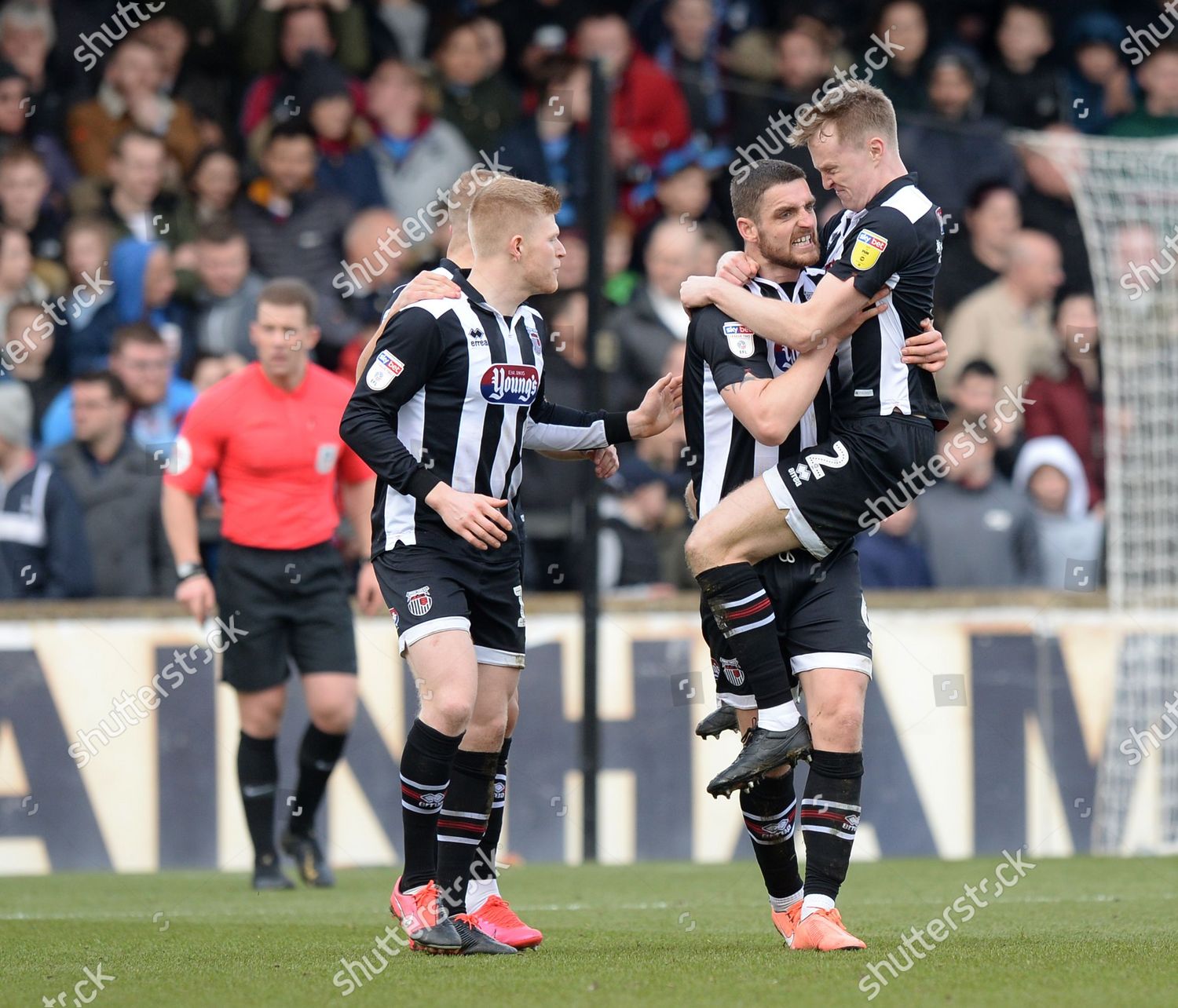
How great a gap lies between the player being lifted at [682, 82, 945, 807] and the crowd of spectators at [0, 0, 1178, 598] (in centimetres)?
335

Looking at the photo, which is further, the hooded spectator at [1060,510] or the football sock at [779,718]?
the hooded spectator at [1060,510]

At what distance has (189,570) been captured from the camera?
7.89m

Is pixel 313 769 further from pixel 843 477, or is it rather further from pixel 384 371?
pixel 843 477

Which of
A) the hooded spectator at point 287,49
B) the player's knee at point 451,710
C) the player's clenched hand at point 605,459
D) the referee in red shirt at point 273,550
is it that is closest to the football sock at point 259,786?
Result: the referee in red shirt at point 273,550

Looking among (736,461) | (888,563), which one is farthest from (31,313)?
(736,461)

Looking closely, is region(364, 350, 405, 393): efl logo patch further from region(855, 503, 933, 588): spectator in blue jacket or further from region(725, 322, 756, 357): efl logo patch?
region(855, 503, 933, 588): spectator in blue jacket

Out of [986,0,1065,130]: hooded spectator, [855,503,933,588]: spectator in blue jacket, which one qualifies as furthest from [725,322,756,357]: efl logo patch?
[986,0,1065,130]: hooded spectator

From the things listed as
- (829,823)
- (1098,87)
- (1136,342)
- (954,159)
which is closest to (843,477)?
(829,823)

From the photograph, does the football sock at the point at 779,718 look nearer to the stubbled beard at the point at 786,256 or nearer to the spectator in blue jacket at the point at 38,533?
the stubbled beard at the point at 786,256

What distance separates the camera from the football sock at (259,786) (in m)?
7.93

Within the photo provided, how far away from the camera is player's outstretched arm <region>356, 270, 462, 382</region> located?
5.46 meters

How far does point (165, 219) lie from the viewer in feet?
35.2

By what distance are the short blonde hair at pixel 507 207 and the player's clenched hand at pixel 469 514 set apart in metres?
0.81

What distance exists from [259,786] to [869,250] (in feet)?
13.5
